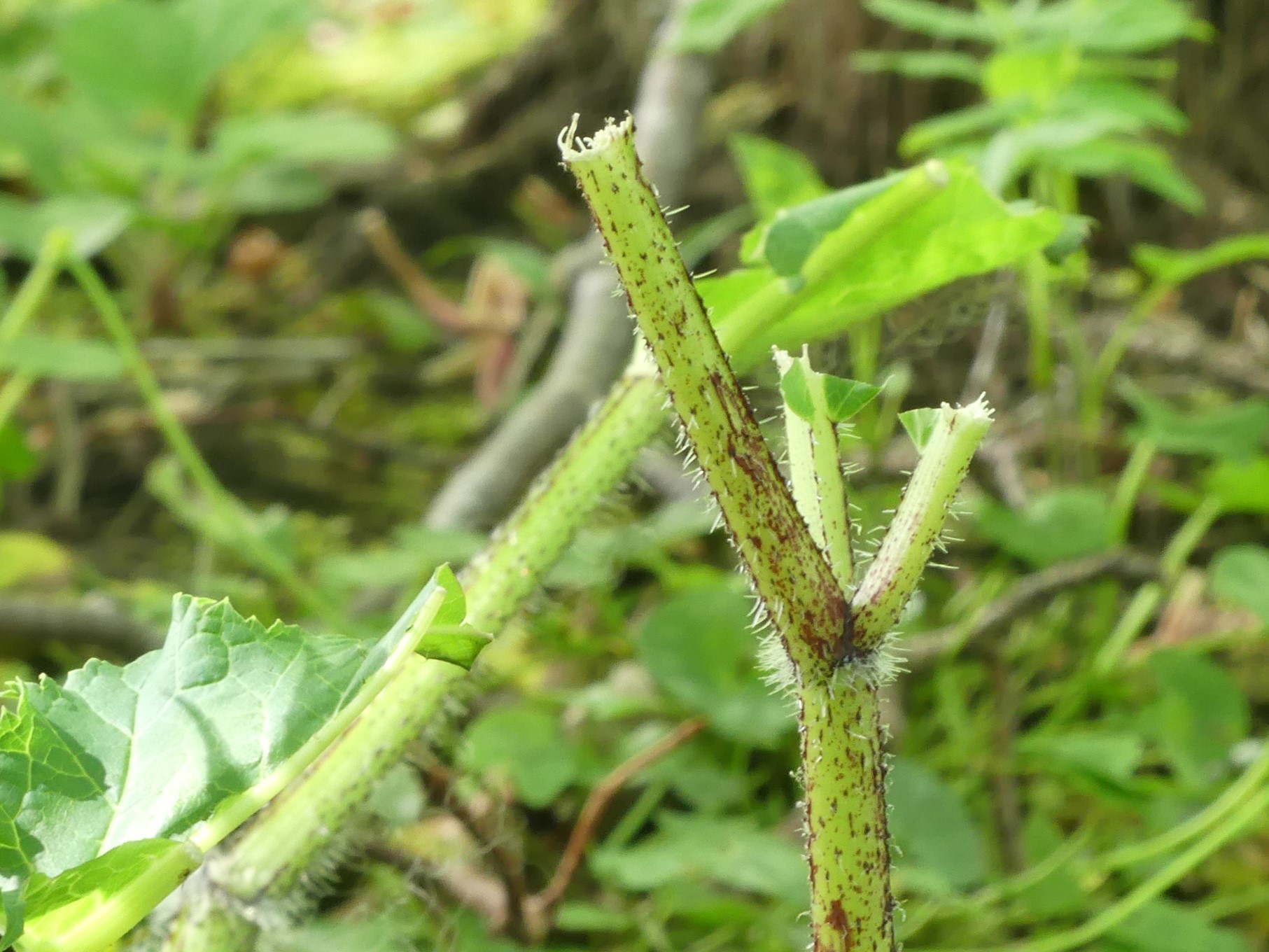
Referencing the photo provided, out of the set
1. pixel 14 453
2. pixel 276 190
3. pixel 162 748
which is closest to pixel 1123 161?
pixel 162 748

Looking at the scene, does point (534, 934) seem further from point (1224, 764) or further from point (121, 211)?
point (121, 211)

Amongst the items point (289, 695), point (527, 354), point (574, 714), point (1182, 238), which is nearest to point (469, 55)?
point (527, 354)

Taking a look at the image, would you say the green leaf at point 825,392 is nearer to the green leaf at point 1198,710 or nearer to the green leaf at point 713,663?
the green leaf at point 713,663

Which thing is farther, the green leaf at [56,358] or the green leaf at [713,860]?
the green leaf at [56,358]

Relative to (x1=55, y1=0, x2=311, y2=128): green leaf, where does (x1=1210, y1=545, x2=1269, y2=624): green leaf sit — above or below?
below

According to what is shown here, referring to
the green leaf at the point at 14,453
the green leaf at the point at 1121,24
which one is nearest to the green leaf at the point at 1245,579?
the green leaf at the point at 1121,24

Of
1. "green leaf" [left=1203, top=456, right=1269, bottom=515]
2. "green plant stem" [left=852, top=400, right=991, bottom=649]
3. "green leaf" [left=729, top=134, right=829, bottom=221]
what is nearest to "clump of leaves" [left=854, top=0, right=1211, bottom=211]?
"green leaf" [left=729, top=134, right=829, bottom=221]

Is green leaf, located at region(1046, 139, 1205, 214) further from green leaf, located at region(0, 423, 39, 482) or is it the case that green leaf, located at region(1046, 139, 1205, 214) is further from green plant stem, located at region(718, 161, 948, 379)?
green leaf, located at region(0, 423, 39, 482)
